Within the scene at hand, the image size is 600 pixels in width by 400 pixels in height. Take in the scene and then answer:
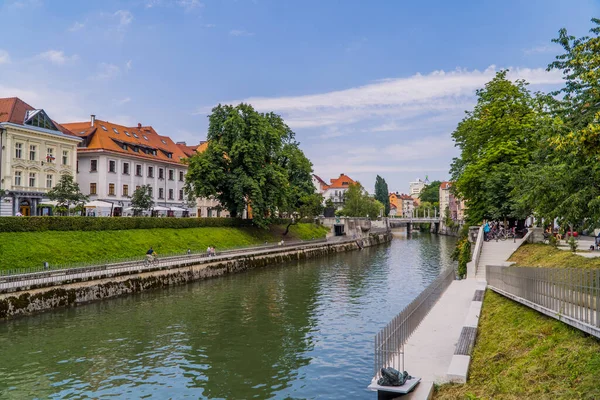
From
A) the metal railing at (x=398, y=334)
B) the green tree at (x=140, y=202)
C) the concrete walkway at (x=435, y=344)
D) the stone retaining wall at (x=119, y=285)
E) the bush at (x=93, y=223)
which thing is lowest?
the stone retaining wall at (x=119, y=285)

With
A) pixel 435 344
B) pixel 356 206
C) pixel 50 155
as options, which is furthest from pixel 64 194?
pixel 356 206

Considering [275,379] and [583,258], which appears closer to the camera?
[275,379]

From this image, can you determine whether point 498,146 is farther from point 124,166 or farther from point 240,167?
point 124,166

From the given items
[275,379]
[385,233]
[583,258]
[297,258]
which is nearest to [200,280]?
[297,258]

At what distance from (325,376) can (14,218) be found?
27.7m

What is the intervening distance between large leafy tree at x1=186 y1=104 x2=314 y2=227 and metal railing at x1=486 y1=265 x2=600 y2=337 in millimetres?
40470

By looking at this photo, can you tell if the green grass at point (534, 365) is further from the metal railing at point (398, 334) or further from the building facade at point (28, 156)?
the building facade at point (28, 156)

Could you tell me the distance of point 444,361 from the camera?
12.7m

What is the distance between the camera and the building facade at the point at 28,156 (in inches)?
1861

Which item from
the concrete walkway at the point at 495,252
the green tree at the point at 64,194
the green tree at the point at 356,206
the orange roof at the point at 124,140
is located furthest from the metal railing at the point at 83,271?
the green tree at the point at 356,206

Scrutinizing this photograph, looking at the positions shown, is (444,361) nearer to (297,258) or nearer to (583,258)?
(583,258)

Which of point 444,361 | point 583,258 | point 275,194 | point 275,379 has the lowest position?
point 275,379

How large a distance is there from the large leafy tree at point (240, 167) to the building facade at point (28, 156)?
46.6ft

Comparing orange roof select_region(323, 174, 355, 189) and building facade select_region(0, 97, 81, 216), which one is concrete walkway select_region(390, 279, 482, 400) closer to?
building facade select_region(0, 97, 81, 216)
